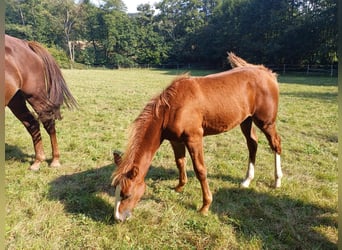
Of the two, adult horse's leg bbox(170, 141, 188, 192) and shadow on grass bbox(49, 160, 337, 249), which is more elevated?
adult horse's leg bbox(170, 141, 188, 192)

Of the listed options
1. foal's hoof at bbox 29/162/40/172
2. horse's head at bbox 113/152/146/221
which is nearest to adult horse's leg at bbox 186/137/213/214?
horse's head at bbox 113/152/146/221

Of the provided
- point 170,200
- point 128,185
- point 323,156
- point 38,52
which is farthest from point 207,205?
point 38,52

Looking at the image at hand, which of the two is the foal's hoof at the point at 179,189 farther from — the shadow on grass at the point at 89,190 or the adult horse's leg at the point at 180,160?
the shadow on grass at the point at 89,190

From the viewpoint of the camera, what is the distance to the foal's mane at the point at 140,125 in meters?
2.62

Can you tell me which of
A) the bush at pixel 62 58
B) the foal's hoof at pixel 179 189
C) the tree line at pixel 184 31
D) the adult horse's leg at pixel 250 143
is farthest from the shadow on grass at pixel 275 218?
the bush at pixel 62 58

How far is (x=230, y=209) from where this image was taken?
3.12 metres

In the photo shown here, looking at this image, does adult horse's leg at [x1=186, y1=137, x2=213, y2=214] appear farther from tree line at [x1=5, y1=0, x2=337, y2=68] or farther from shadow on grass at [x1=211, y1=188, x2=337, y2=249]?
tree line at [x1=5, y1=0, x2=337, y2=68]

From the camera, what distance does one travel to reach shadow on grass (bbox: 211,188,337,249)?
2590mm

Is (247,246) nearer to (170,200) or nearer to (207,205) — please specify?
(207,205)

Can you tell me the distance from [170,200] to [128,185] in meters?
→ 0.95

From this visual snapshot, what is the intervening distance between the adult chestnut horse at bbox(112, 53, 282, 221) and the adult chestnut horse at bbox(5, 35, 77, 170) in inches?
78.2

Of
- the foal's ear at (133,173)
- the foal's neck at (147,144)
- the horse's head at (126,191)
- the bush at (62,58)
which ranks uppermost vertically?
the bush at (62,58)

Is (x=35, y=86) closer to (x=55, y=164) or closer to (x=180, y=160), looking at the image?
(x=55, y=164)

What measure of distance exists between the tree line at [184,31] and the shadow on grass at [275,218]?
2092 cm
